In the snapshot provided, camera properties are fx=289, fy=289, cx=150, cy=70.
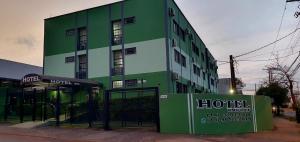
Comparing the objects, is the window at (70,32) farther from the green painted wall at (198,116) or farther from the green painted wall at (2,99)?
the green painted wall at (198,116)

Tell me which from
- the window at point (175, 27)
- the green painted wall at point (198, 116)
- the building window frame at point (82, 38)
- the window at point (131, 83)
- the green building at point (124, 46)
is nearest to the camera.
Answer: the green painted wall at point (198, 116)

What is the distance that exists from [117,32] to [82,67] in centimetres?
554

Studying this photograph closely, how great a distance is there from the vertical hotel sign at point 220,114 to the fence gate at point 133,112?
2312 millimetres

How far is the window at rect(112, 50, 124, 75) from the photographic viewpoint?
96.6 feet

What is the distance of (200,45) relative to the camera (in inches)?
1768

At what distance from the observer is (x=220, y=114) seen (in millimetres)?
17453

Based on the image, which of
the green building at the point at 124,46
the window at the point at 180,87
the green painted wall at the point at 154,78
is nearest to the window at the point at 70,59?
the green building at the point at 124,46

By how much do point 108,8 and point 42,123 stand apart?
14860 millimetres

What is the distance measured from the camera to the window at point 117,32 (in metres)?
30.1

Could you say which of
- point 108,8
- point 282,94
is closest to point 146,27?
point 108,8

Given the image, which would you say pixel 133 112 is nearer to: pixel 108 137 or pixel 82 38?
pixel 108 137

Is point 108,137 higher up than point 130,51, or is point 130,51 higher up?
point 130,51

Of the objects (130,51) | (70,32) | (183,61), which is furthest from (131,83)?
(70,32)

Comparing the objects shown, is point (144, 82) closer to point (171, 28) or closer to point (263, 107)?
point (171, 28)
